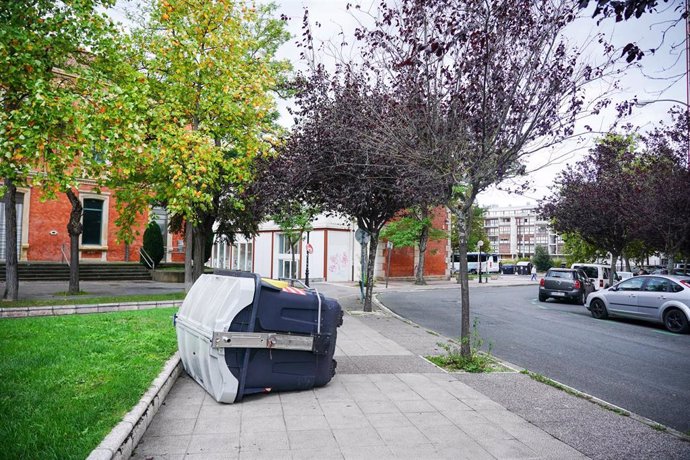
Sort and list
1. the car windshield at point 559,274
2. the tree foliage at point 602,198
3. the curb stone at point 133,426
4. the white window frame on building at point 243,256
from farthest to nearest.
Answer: the white window frame on building at point 243,256, the tree foliage at point 602,198, the car windshield at point 559,274, the curb stone at point 133,426

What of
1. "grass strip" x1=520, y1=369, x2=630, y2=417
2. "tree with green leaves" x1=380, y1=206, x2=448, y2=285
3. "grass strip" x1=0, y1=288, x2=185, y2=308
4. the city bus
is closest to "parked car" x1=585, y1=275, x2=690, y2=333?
"grass strip" x1=520, y1=369, x2=630, y2=417

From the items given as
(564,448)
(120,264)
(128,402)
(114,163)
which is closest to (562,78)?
(564,448)

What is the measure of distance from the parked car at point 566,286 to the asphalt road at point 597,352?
12.3 feet

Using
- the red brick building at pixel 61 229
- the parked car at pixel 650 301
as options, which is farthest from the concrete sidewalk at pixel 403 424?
the red brick building at pixel 61 229

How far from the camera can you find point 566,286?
818 inches

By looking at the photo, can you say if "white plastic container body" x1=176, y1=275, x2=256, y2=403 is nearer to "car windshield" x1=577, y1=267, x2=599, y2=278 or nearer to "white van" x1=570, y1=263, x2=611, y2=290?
"white van" x1=570, y1=263, x2=611, y2=290

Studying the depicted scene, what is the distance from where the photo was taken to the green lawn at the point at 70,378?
367cm

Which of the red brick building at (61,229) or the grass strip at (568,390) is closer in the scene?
the grass strip at (568,390)

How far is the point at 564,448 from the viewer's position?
4227mm

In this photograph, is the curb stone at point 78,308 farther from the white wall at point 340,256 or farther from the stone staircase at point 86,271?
the white wall at point 340,256

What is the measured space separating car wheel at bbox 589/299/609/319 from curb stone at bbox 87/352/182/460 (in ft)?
45.0

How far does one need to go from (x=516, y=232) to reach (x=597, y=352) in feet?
384

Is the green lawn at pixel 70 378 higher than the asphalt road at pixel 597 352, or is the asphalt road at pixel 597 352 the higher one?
the green lawn at pixel 70 378

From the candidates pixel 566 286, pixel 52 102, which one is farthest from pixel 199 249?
pixel 566 286
